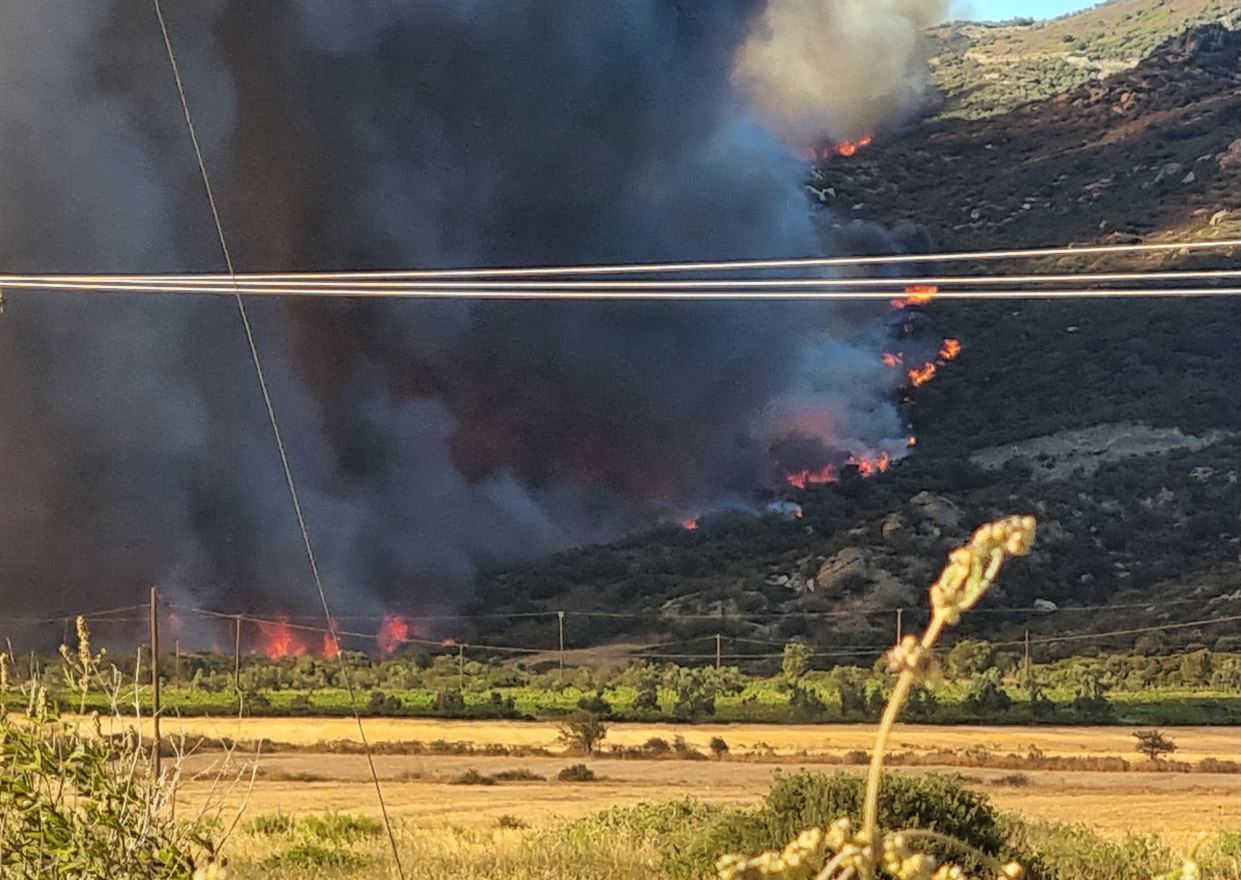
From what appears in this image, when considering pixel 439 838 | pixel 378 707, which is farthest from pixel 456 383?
pixel 439 838

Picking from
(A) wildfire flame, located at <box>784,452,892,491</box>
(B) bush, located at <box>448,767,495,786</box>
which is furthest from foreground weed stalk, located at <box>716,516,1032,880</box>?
(A) wildfire flame, located at <box>784,452,892,491</box>

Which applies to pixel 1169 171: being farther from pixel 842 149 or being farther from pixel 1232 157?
pixel 842 149

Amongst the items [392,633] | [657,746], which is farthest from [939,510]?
[657,746]

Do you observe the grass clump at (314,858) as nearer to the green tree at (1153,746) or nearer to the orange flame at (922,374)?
the green tree at (1153,746)

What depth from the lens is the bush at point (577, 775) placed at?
28.3 meters

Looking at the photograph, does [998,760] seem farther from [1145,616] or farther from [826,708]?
[1145,616]

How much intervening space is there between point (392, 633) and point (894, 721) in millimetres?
51596

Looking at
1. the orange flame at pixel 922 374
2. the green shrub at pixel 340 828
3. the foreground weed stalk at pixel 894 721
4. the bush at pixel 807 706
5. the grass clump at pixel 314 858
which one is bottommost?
the grass clump at pixel 314 858

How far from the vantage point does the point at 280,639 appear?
5188cm

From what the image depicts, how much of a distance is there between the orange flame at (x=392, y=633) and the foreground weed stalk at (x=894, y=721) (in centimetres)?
4931

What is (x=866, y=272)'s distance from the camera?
84.6 metres

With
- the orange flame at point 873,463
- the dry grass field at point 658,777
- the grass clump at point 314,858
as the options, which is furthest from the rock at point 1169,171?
the grass clump at point 314,858

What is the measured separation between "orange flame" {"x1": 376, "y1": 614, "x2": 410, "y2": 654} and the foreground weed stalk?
4931 centimetres

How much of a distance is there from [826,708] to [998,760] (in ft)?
27.8
